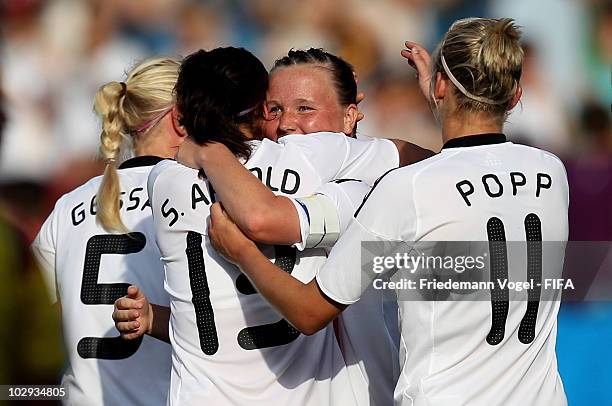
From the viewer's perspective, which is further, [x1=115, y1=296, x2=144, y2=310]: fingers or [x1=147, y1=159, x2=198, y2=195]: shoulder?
[x1=115, y1=296, x2=144, y2=310]: fingers

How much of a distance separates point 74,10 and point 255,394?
439 centimetres

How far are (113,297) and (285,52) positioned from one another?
3.07 metres

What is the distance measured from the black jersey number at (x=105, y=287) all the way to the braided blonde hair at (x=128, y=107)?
0.48ft

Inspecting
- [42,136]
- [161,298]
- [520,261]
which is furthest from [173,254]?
[42,136]

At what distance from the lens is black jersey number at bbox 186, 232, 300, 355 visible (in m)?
2.61

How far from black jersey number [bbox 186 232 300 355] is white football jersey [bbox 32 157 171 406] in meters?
0.75

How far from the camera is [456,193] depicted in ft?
7.89

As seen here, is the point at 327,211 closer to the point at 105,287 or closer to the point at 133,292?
the point at 133,292

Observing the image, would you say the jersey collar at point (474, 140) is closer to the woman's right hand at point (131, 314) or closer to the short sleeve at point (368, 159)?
the short sleeve at point (368, 159)

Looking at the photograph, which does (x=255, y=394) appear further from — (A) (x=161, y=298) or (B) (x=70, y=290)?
(B) (x=70, y=290)

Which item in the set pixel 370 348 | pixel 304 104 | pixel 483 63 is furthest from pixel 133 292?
pixel 483 63

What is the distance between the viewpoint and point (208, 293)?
8.54 ft

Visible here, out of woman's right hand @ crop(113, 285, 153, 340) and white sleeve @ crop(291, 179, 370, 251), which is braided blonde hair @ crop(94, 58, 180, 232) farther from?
white sleeve @ crop(291, 179, 370, 251)

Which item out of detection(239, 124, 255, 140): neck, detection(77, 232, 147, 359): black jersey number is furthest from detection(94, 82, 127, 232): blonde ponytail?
detection(239, 124, 255, 140): neck
